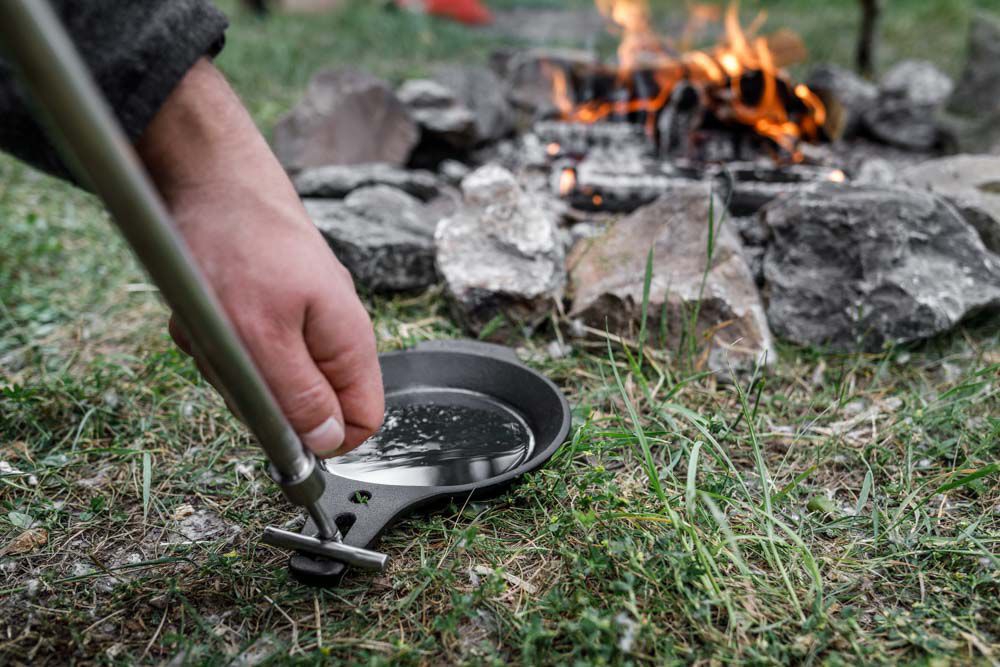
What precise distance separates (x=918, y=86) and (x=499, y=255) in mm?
3280

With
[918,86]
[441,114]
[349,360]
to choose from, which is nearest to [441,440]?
[349,360]

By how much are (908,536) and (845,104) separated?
11.2ft

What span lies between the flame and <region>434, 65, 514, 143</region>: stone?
329 mm

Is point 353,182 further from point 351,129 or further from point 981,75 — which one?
point 981,75

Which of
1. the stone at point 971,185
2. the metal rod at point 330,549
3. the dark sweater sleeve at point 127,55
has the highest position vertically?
the dark sweater sleeve at point 127,55

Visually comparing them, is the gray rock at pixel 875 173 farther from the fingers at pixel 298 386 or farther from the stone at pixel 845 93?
the fingers at pixel 298 386

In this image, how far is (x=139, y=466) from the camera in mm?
1643

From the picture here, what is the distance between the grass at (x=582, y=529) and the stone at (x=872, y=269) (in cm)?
10

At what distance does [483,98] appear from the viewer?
4.20 m

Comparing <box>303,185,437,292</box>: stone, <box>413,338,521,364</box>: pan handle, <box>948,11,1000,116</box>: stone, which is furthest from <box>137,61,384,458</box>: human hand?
<box>948,11,1000,116</box>: stone

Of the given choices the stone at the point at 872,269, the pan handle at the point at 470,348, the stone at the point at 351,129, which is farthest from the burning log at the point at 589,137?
the pan handle at the point at 470,348

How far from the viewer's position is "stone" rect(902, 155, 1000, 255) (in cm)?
246

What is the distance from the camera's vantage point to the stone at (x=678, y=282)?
2031 mm

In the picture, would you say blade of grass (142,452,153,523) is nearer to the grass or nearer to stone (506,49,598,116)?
the grass
